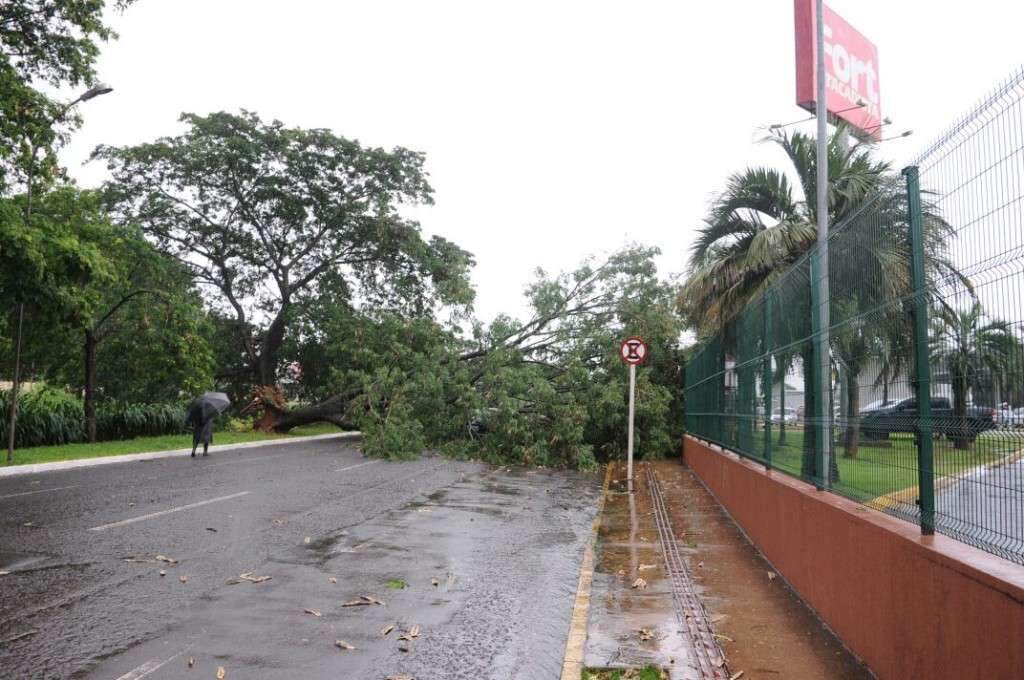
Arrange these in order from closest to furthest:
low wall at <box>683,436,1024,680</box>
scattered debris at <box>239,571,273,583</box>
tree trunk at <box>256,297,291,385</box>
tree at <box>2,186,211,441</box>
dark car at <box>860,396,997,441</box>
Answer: low wall at <box>683,436,1024,680</box>
dark car at <box>860,396,997,441</box>
scattered debris at <box>239,571,273,583</box>
tree at <box>2,186,211,441</box>
tree trunk at <box>256,297,291,385</box>

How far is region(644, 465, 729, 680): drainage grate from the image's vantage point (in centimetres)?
532

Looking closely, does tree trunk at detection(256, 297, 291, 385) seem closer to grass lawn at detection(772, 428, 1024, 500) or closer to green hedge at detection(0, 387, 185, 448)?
green hedge at detection(0, 387, 185, 448)

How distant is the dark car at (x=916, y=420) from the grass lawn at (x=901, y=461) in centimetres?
5

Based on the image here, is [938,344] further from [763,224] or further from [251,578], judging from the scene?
[763,224]

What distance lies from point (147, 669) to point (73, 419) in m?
22.1

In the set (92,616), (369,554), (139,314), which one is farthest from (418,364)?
(92,616)

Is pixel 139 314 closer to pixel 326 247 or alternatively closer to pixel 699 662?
pixel 326 247

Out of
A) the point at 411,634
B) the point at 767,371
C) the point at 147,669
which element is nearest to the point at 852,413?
the point at 411,634

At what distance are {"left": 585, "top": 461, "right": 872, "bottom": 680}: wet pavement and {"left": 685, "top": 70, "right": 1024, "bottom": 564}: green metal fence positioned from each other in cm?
104

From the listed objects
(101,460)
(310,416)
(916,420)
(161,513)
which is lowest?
(161,513)

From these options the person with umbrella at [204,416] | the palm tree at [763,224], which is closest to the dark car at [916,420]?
the palm tree at [763,224]

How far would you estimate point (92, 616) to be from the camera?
19.6ft

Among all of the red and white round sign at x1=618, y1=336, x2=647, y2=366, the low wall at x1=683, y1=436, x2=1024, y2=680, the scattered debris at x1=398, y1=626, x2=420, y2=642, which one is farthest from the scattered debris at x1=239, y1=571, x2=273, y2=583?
the red and white round sign at x1=618, y1=336, x2=647, y2=366

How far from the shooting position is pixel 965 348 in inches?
153
